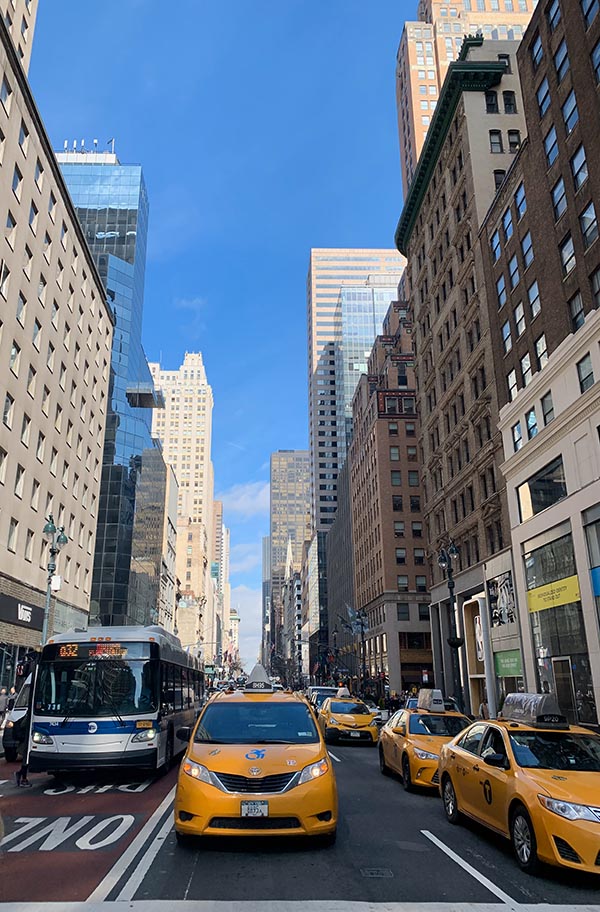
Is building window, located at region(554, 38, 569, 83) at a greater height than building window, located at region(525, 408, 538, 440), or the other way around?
building window, located at region(554, 38, 569, 83)

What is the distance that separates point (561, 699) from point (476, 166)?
98.2ft

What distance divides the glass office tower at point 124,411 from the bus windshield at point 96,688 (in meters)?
49.3

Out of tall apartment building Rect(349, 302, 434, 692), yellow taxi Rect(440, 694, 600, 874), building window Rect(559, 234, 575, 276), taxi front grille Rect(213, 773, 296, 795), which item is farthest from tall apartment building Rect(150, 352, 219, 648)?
taxi front grille Rect(213, 773, 296, 795)

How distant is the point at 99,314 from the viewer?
50.1 metres

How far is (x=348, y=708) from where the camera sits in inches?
1005

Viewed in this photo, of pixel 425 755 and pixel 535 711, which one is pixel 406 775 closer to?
pixel 425 755

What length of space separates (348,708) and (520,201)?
24271mm

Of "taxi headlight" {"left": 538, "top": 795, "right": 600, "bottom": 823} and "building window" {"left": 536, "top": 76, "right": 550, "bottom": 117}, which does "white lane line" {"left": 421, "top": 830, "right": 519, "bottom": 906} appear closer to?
"taxi headlight" {"left": 538, "top": 795, "right": 600, "bottom": 823}

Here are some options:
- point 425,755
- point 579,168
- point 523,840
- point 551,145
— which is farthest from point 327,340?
point 523,840

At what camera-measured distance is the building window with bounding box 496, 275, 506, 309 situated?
3562cm

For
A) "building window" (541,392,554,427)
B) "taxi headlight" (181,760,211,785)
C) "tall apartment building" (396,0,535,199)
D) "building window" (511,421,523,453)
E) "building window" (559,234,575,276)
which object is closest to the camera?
"taxi headlight" (181,760,211,785)

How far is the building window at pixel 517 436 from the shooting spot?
32.7 meters

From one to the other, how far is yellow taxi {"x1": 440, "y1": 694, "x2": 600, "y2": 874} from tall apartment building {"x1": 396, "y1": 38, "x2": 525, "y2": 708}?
2547 cm

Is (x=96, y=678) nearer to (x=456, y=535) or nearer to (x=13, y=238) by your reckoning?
(x=13, y=238)
